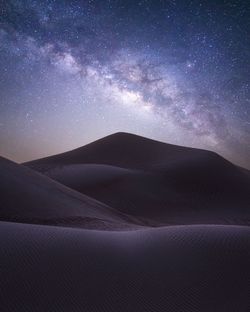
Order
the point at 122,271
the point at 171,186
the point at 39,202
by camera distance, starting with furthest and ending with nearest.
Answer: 1. the point at 171,186
2. the point at 39,202
3. the point at 122,271

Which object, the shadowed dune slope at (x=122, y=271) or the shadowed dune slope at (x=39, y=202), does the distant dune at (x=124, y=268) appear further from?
the shadowed dune slope at (x=39, y=202)

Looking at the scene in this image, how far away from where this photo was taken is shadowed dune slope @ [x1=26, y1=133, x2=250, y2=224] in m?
10.9

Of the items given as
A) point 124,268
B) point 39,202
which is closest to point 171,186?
point 39,202

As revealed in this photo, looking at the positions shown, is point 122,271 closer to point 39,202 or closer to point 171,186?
point 39,202

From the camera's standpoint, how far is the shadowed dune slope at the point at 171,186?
35.7ft

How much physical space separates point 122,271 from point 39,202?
382cm

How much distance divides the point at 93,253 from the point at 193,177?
535 inches

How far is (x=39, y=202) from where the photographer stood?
594cm

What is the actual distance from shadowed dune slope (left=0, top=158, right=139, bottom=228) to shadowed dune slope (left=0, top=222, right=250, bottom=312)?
7.54 feet

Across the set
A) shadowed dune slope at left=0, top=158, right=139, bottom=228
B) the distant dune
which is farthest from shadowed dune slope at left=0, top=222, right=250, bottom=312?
shadowed dune slope at left=0, top=158, right=139, bottom=228

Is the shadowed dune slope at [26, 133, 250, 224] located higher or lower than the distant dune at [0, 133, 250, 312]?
higher

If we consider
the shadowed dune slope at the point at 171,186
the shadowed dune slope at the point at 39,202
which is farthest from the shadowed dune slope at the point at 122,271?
the shadowed dune slope at the point at 171,186

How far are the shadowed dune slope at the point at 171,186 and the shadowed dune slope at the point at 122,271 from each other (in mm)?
6450

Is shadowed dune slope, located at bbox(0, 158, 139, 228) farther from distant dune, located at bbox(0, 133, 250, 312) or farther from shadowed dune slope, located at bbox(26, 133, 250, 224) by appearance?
shadowed dune slope, located at bbox(26, 133, 250, 224)
